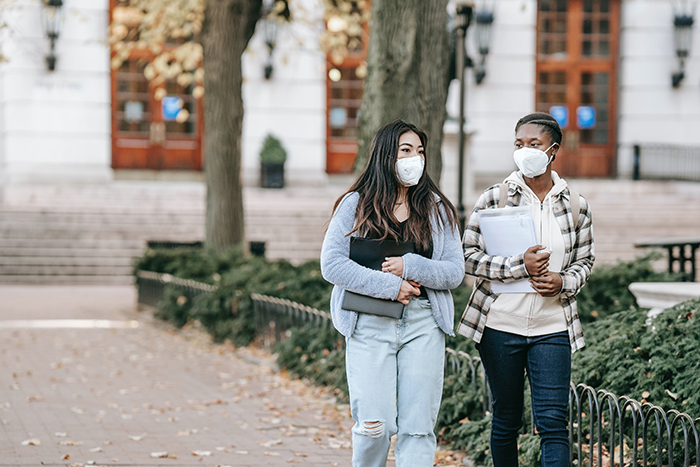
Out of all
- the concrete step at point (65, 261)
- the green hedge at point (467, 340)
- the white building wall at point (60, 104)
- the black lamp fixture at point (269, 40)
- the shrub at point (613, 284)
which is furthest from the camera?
the black lamp fixture at point (269, 40)

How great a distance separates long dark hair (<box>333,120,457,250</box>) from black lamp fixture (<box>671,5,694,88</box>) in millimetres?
24846

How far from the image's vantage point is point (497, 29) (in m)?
26.7

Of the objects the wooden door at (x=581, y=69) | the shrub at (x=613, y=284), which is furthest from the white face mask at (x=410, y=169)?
the wooden door at (x=581, y=69)

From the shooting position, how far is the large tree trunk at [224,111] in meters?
13.4

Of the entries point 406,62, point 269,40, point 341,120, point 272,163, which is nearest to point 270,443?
point 406,62

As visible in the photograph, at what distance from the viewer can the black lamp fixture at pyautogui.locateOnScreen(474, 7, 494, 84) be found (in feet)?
86.0

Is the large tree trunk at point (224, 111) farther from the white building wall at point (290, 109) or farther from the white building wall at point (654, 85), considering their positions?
the white building wall at point (654, 85)

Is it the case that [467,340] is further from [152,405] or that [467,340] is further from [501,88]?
[501,88]

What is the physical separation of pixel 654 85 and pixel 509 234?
25.0 meters

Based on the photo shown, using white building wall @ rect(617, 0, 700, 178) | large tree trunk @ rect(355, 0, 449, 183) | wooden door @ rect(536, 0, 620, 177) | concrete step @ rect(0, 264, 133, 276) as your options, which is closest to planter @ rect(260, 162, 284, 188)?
concrete step @ rect(0, 264, 133, 276)

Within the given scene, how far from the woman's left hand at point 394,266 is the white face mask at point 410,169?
36 cm

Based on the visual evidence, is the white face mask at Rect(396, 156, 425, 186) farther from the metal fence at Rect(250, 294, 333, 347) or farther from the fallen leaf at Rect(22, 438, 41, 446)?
the metal fence at Rect(250, 294, 333, 347)

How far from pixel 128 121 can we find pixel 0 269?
26.8 feet

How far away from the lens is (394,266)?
3.88 meters
